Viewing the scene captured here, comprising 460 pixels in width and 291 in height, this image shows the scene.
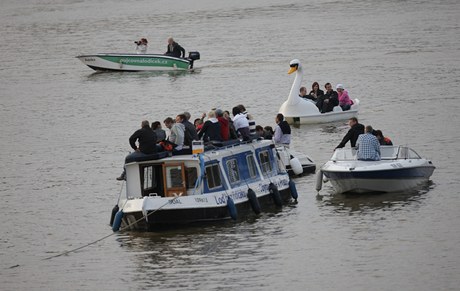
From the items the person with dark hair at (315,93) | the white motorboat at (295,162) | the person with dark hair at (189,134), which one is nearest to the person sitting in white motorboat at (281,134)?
the white motorboat at (295,162)

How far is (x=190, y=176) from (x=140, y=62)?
33248mm

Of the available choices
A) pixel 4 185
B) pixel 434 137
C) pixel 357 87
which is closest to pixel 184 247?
pixel 4 185

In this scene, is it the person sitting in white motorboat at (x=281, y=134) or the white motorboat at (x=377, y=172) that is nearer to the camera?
the white motorboat at (x=377, y=172)

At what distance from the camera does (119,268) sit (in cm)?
2428

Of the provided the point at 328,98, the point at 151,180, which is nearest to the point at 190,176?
the point at 151,180

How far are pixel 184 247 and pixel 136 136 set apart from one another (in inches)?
118

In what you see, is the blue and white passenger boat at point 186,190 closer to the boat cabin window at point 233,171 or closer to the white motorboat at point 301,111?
the boat cabin window at point 233,171

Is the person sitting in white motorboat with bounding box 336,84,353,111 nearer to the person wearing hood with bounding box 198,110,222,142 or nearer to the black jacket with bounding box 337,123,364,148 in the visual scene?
the black jacket with bounding box 337,123,364,148

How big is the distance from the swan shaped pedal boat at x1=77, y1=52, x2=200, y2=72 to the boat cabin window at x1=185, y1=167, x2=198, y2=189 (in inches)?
1266

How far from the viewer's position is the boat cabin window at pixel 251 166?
28.9 m

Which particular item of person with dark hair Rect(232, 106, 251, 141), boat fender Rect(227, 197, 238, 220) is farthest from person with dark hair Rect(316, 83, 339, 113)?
boat fender Rect(227, 197, 238, 220)

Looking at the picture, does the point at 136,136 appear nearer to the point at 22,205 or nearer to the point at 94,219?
the point at 94,219

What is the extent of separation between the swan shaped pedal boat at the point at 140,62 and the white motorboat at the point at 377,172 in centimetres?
2949

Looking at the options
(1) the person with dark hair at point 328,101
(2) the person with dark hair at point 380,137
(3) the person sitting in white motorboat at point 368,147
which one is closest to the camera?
(3) the person sitting in white motorboat at point 368,147
